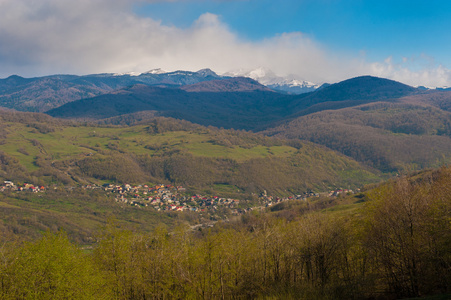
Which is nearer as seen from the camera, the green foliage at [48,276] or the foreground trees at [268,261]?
the green foliage at [48,276]

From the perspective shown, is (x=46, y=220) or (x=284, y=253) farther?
(x=46, y=220)

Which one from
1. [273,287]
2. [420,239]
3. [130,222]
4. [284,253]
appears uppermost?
[420,239]

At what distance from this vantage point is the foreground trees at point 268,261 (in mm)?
29266

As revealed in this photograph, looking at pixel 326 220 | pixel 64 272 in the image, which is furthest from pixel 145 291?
pixel 326 220

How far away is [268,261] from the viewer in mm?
42469

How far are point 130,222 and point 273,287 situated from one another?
450ft

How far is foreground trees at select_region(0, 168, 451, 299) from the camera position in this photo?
2927cm

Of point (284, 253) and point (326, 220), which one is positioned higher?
point (326, 220)

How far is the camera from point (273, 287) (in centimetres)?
3781

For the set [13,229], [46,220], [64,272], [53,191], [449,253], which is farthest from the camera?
[53,191]

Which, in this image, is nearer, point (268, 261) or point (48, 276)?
point (48, 276)

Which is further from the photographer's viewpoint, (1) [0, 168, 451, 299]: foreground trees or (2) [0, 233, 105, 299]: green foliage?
(1) [0, 168, 451, 299]: foreground trees

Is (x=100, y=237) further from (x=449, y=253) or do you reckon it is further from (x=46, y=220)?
(x=46, y=220)

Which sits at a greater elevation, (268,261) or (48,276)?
(48,276)
